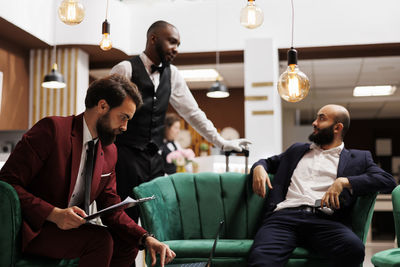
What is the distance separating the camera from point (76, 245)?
80.0 inches

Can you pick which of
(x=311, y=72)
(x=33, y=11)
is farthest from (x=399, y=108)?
(x=33, y=11)

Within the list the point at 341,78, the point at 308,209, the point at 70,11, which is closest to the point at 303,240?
the point at 308,209

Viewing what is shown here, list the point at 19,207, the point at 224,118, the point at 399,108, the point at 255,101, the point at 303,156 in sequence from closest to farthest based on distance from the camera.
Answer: the point at 19,207 → the point at 303,156 → the point at 255,101 → the point at 224,118 → the point at 399,108

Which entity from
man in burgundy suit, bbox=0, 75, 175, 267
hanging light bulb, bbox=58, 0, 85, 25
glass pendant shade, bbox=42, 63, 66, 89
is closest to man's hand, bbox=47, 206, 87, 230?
man in burgundy suit, bbox=0, 75, 175, 267

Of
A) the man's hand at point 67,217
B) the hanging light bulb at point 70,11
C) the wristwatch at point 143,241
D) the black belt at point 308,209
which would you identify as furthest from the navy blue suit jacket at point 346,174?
the hanging light bulb at point 70,11

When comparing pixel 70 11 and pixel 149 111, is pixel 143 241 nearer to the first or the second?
pixel 149 111

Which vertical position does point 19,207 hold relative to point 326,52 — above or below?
below

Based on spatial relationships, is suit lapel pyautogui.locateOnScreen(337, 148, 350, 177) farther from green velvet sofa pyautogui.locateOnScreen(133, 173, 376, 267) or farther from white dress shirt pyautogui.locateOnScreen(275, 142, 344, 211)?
green velvet sofa pyautogui.locateOnScreen(133, 173, 376, 267)

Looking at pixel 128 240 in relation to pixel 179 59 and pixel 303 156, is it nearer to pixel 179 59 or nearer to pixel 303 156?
pixel 303 156

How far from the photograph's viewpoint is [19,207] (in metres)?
2.02

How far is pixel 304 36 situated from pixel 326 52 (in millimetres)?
531

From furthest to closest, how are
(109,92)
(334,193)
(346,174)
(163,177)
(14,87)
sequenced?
(14,87), (163,177), (346,174), (334,193), (109,92)

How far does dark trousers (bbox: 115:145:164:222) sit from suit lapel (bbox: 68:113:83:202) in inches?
26.6

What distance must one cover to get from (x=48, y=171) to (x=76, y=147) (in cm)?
16
